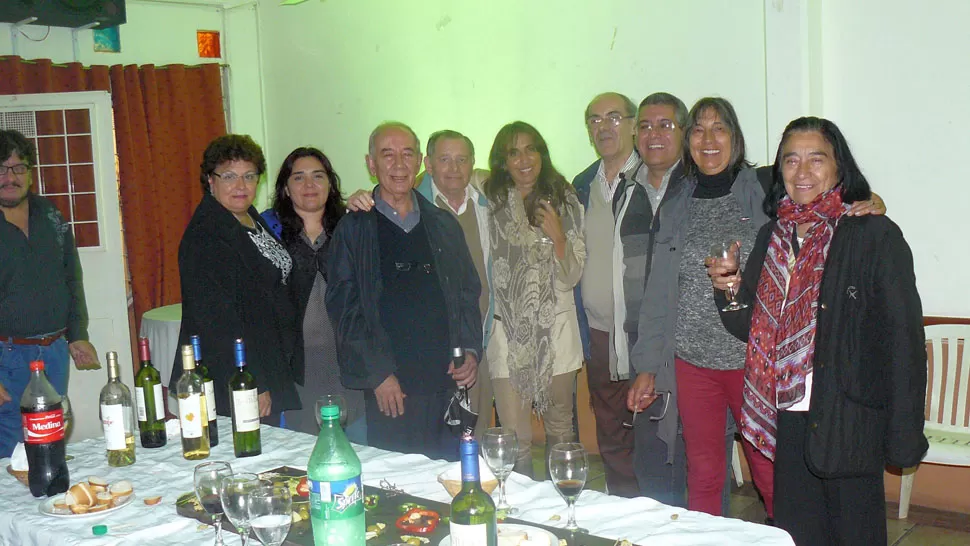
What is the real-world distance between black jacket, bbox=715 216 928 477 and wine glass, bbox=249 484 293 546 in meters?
1.36

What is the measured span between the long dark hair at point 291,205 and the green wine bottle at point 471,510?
72.2 inches

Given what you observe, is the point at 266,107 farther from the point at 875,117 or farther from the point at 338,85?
the point at 875,117

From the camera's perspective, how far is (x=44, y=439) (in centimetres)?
188

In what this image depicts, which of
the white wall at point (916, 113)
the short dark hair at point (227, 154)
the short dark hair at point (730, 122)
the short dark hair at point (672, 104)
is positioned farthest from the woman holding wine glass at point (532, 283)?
the white wall at point (916, 113)

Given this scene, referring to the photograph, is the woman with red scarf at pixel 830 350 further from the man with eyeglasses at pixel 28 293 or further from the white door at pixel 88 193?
the white door at pixel 88 193

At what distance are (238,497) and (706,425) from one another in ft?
5.66

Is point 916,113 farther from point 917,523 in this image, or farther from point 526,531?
point 526,531

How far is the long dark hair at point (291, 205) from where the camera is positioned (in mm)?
3012

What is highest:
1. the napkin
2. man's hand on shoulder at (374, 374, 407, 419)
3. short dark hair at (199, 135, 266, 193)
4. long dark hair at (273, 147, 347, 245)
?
short dark hair at (199, 135, 266, 193)

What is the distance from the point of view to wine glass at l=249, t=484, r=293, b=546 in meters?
1.41

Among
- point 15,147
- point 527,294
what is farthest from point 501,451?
point 15,147

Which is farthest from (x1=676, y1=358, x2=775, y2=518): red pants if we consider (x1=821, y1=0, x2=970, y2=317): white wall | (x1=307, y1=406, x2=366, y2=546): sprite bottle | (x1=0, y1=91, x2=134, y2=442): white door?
(x1=0, y1=91, x2=134, y2=442): white door

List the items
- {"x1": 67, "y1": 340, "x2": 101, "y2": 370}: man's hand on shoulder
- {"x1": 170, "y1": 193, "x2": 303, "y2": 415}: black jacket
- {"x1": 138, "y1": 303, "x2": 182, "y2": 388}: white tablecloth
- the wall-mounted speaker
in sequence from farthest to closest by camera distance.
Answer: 1. the wall-mounted speaker
2. {"x1": 138, "y1": 303, "x2": 182, "y2": 388}: white tablecloth
3. {"x1": 67, "y1": 340, "x2": 101, "y2": 370}: man's hand on shoulder
4. {"x1": 170, "y1": 193, "x2": 303, "y2": 415}: black jacket

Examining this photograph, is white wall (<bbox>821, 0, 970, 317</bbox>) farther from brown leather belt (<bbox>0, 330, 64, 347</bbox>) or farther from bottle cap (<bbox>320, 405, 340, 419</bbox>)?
brown leather belt (<bbox>0, 330, 64, 347</bbox>)
